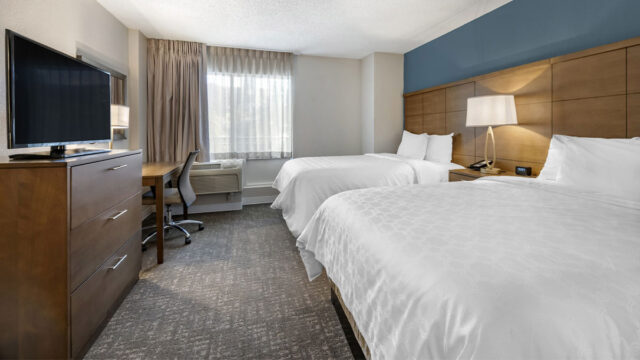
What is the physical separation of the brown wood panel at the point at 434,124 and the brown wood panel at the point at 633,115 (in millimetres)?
1988

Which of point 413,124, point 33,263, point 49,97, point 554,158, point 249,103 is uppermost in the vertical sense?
point 249,103

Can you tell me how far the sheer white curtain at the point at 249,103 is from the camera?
4730 millimetres

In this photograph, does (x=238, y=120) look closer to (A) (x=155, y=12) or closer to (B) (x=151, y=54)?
(B) (x=151, y=54)

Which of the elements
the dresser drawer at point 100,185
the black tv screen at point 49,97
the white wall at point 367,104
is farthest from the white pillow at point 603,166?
the white wall at point 367,104

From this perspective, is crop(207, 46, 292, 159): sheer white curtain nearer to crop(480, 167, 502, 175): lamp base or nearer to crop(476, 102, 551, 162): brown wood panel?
crop(480, 167, 502, 175): lamp base

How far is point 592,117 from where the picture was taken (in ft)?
7.86

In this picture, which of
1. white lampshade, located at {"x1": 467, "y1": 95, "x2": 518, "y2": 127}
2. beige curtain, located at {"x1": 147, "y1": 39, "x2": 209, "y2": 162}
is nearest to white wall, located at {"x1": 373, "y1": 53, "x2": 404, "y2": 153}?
white lampshade, located at {"x1": 467, "y1": 95, "x2": 518, "y2": 127}

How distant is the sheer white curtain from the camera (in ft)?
15.5

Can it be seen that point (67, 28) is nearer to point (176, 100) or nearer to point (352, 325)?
point (176, 100)

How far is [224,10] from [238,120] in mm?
1793

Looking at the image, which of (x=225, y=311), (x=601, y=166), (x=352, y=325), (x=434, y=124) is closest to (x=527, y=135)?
(x=601, y=166)

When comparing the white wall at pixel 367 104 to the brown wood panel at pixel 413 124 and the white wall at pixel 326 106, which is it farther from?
the brown wood panel at pixel 413 124

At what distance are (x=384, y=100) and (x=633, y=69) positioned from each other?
3.18 m

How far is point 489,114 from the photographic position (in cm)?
299
